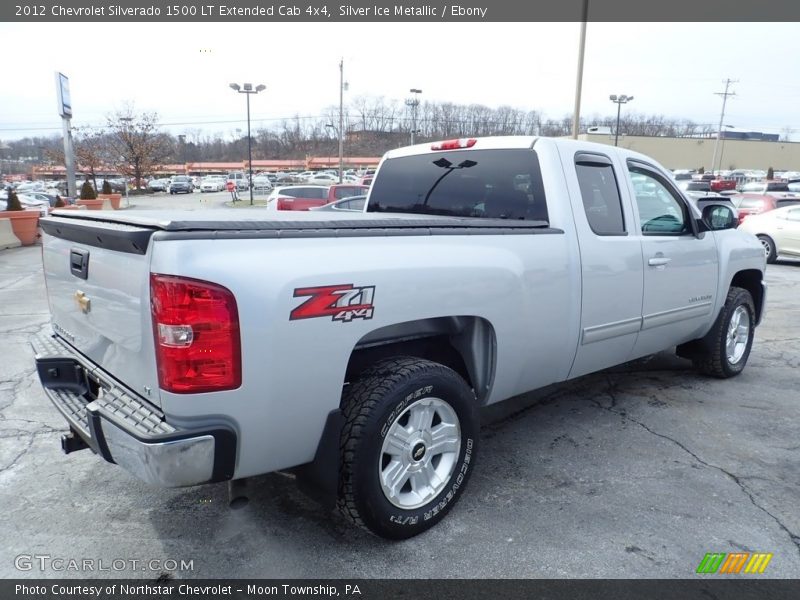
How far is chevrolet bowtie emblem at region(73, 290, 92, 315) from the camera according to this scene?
262 cm

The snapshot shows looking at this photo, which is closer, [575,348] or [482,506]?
[482,506]

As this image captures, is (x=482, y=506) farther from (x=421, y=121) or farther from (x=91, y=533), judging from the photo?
(x=421, y=121)

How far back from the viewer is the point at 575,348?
3.56 meters

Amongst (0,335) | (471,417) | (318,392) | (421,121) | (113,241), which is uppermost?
(421,121)

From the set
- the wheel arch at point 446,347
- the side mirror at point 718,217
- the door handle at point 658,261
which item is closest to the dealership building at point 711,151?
the side mirror at point 718,217

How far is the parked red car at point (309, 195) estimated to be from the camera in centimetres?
1805

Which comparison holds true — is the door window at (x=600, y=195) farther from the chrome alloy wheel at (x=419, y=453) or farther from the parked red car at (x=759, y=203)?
the parked red car at (x=759, y=203)

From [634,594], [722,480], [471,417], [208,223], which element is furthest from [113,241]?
[722,480]

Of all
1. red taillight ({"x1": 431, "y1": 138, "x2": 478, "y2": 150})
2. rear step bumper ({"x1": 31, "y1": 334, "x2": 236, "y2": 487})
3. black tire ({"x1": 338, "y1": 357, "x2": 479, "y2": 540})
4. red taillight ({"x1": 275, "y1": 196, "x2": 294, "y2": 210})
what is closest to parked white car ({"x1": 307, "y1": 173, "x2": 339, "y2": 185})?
red taillight ({"x1": 275, "y1": 196, "x2": 294, "y2": 210})

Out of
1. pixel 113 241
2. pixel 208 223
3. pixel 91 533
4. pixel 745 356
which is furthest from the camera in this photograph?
pixel 745 356

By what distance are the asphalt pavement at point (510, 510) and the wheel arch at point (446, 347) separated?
71 centimetres

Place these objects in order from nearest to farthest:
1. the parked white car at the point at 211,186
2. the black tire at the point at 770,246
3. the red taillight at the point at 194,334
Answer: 1. the red taillight at the point at 194,334
2. the black tire at the point at 770,246
3. the parked white car at the point at 211,186

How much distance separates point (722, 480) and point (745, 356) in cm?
255

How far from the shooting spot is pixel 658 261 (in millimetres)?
4070
